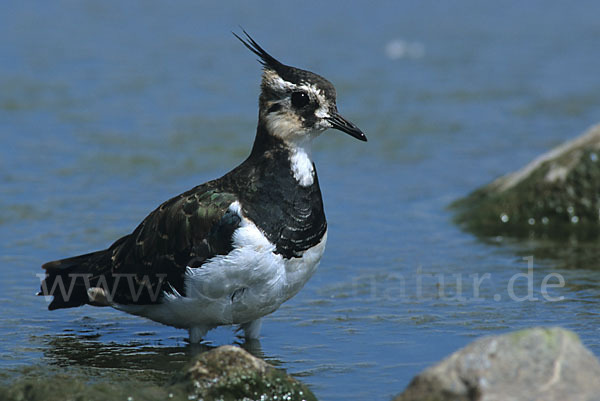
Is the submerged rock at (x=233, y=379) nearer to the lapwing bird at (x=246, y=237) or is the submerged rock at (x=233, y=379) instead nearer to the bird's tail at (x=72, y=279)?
the lapwing bird at (x=246, y=237)

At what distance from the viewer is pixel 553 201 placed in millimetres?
10328

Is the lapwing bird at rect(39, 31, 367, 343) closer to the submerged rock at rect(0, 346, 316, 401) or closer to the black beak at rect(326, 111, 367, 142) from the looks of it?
the black beak at rect(326, 111, 367, 142)

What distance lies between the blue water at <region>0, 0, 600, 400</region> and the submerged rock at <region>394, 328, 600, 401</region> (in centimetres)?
117

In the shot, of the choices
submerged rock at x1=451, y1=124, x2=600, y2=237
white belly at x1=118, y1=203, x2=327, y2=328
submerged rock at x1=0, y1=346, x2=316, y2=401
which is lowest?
submerged rock at x1=0, y1=346, x2=316, y2=401

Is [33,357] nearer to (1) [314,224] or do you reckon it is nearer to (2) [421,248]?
(1) [314,224]

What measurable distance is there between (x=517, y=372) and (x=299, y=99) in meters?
2.71

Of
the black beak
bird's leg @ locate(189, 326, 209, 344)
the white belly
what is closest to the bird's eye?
the black beak

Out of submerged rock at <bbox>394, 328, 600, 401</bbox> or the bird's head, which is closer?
submerged rock at <bbox>394, 328, 600, 401</bbox>

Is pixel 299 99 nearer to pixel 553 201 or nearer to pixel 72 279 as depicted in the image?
pixel 72 279

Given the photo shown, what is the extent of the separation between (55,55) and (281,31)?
429 centimetres

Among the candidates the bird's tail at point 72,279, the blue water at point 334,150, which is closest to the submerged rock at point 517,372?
the blue water at point 334,150

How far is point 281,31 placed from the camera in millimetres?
18578

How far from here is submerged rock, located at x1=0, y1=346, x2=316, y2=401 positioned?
5578 millimetres

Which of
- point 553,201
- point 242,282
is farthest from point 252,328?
point 553,201
